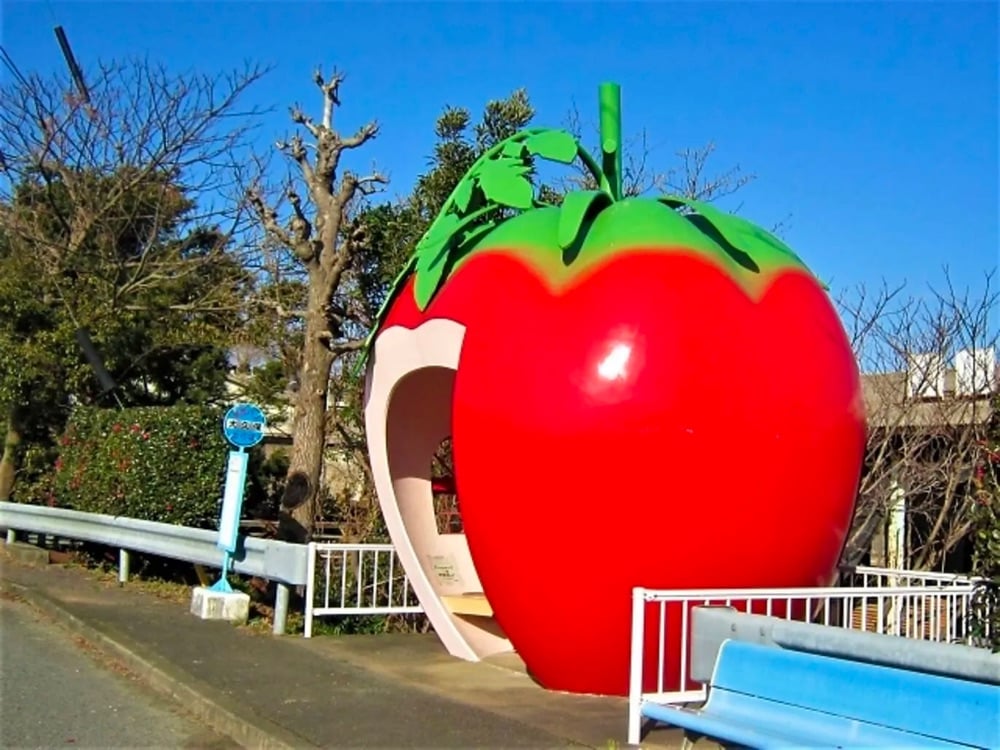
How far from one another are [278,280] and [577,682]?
1471cm

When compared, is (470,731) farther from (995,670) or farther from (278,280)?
(278,280)

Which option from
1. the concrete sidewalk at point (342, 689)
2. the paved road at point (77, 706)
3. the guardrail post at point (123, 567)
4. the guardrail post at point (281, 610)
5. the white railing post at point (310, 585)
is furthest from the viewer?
the guardrail post at point (123, 567)

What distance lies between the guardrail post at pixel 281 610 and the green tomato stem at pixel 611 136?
4491 millimetres

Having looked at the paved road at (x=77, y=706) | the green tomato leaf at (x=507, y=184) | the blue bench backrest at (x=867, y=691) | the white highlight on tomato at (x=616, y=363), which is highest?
the green tomato leaf at (x=507, y=184)

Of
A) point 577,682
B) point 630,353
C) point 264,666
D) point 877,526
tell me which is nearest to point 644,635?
point 577,682

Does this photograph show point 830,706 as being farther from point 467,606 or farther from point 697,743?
point 467,606

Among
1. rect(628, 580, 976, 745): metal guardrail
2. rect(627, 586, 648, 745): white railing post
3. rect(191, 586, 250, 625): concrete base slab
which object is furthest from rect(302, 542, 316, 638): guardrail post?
rect(627, 586, 648, 745): white railing post

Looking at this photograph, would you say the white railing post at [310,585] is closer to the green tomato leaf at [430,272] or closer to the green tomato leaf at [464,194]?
the green tomato leaf at [430,272]

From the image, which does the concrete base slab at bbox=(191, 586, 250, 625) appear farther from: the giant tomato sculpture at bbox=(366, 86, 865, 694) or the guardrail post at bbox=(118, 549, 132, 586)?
the giant tomato sculpture at bbox=(366, 86, 865, 694)

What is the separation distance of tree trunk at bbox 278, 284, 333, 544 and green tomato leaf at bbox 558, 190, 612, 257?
18.8ft

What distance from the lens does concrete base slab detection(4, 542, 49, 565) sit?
1447cm

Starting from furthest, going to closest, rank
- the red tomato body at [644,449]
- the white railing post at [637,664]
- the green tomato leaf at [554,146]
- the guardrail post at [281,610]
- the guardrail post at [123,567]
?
1. the guardrail post at [123,567]
2. the guardrail post at [281,610]
3. the green tomato leaf at [554,146]
4. the red tomato body at [644,449]
5. the white railing post at [637,664]

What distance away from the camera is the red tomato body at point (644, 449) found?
21.4 feet

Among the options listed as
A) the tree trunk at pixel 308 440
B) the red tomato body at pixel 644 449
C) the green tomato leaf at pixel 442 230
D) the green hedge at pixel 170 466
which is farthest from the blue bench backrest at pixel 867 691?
the green hedge at pixel 170 466
